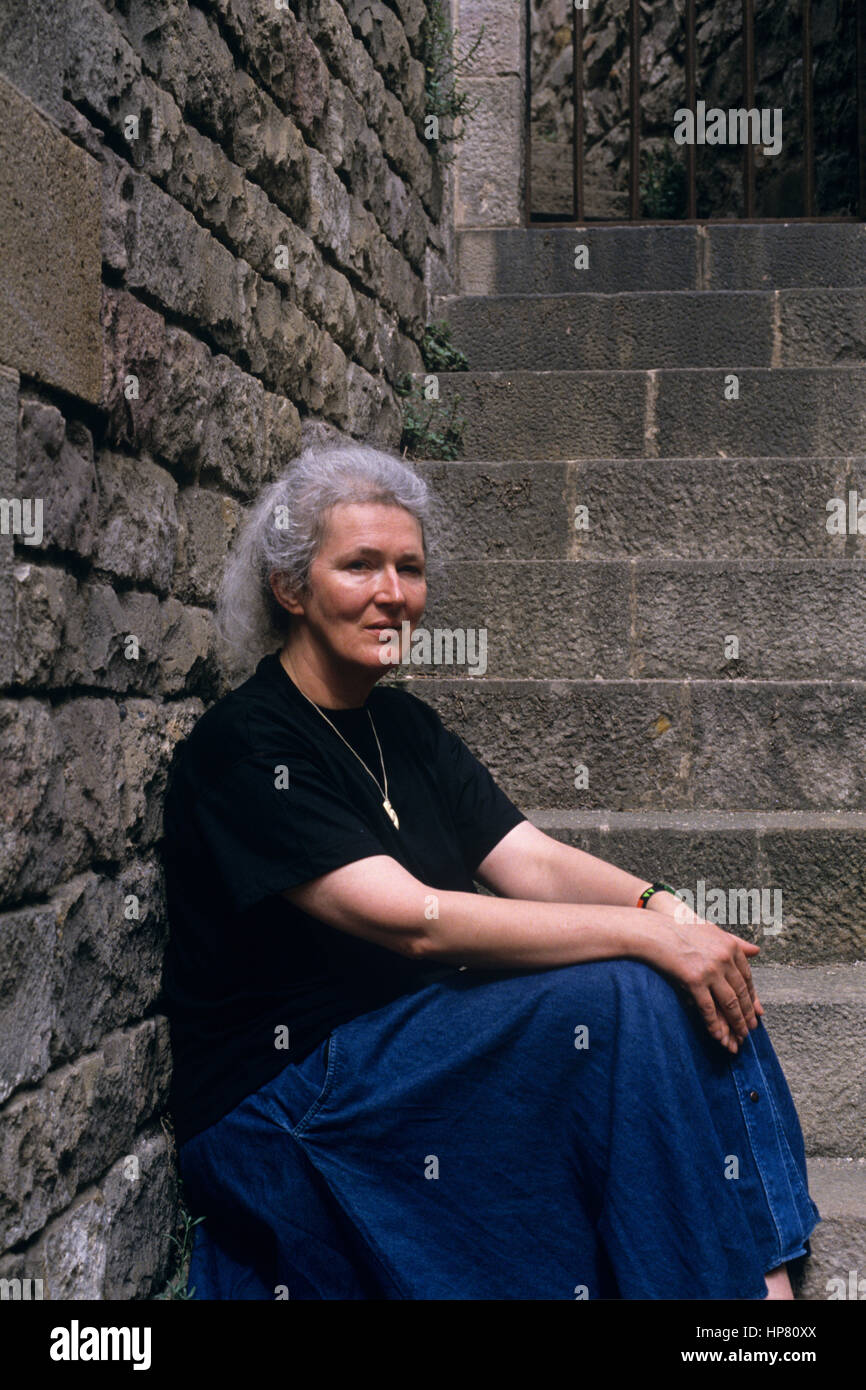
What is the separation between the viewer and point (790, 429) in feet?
11.8

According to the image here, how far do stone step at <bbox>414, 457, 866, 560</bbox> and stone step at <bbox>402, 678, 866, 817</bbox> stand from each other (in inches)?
22.7

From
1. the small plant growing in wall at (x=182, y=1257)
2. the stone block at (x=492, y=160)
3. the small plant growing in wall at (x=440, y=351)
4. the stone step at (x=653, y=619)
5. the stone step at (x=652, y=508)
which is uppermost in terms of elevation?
the stone block at (x=492, y=160)

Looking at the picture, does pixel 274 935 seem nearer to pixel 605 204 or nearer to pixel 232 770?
pixel 232 770

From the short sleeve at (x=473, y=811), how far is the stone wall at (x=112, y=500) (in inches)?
18.0

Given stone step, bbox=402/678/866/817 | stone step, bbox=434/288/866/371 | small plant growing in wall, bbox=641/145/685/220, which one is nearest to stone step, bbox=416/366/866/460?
stone step, bbox=434/288/866/371

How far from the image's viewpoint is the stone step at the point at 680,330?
3994 millimetres

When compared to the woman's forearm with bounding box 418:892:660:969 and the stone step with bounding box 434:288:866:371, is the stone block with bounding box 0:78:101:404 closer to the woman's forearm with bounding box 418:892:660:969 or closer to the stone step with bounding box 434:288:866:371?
the woman's forearm with bounding box 418:892:660:969

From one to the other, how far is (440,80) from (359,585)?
3055mm

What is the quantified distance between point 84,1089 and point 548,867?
88cm

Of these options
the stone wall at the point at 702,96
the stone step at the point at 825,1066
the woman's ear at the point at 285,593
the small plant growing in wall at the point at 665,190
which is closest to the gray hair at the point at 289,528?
the woman's ear at the point at 285,593

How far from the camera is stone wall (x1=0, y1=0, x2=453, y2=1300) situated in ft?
4.96

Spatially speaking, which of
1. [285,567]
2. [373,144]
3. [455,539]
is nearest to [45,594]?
[285,567]

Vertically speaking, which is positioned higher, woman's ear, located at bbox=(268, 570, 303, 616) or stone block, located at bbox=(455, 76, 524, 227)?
stone block, located at bbox=(455, 76, 524, 227)

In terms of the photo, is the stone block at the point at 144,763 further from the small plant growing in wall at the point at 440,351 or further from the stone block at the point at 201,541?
the small plant growing in wall at the point at 440,351
